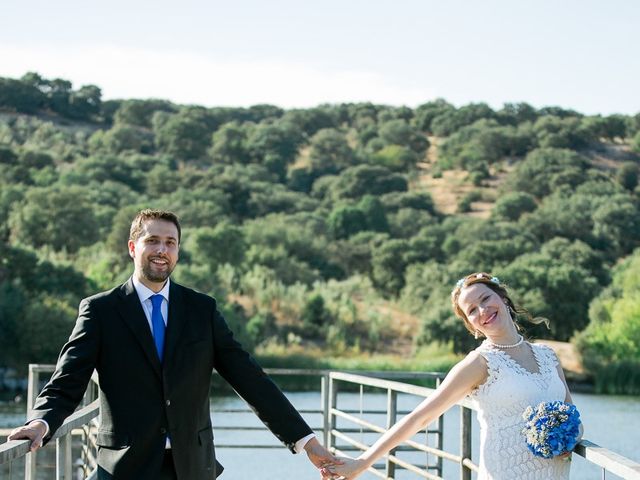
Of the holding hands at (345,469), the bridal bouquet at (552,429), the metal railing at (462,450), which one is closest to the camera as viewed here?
the metal railing at (462,450)

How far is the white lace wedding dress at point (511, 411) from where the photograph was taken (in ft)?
13.0

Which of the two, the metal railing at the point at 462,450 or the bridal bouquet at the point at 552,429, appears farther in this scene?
the bridal bouquet at the point at 552,429

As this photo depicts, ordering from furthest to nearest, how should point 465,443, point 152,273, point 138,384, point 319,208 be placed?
1. point 319,208
2. point 465,443
3. point 152,273
4. point 138,384

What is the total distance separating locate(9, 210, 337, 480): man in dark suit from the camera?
12.6 feet

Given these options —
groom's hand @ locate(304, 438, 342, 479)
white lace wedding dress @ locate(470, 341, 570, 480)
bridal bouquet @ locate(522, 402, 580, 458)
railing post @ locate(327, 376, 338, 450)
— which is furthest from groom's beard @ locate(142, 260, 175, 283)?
railing post @ locate(327, 376, 338, 450)

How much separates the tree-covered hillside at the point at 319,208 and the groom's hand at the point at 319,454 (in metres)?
31.2

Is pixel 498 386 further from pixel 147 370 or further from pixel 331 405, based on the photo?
pixel 331 405

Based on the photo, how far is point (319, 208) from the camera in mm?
68688

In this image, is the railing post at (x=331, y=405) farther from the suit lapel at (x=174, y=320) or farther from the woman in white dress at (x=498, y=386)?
the suit lapel at (x=174, y=320)

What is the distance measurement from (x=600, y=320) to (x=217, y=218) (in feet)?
71.8

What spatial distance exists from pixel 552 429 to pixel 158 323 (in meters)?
1.26

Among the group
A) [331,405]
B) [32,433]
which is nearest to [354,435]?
[331,405]

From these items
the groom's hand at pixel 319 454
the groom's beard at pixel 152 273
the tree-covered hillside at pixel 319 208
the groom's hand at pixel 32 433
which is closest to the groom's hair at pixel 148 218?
the groom's beard at pixel 152 273

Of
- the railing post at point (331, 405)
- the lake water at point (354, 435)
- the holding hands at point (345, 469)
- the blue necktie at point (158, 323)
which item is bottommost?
the lake water at point (354, 435)
